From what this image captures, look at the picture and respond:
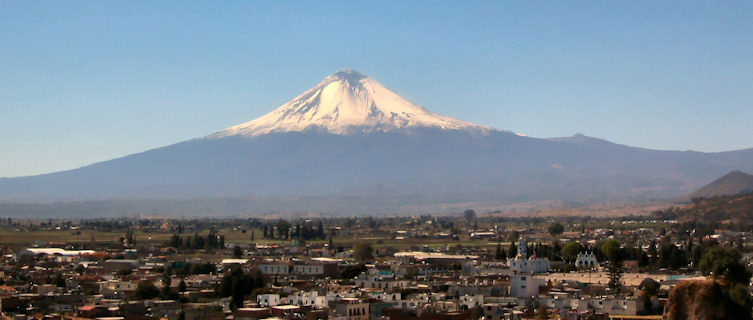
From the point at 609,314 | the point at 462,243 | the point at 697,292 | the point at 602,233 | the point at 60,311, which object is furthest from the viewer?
the point at 602,233

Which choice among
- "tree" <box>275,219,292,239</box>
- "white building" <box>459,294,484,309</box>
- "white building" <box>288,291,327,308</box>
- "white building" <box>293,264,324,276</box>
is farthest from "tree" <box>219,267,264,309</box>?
"tree" <box>275,219,292,239</box>

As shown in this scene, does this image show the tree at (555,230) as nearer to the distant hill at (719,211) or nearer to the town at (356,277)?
the town at (356,277)

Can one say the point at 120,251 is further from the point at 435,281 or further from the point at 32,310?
the point at 32,310

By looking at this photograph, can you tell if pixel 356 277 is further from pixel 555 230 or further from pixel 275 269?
pixel 555 230

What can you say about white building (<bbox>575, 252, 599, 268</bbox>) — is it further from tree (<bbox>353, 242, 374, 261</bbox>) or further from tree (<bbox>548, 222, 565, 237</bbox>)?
tree (<bbox>548, 222, 565, 237</bbox>)

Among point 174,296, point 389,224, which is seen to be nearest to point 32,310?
point 174,296

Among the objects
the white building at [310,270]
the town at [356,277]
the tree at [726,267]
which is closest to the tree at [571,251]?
the town at [356,277]
